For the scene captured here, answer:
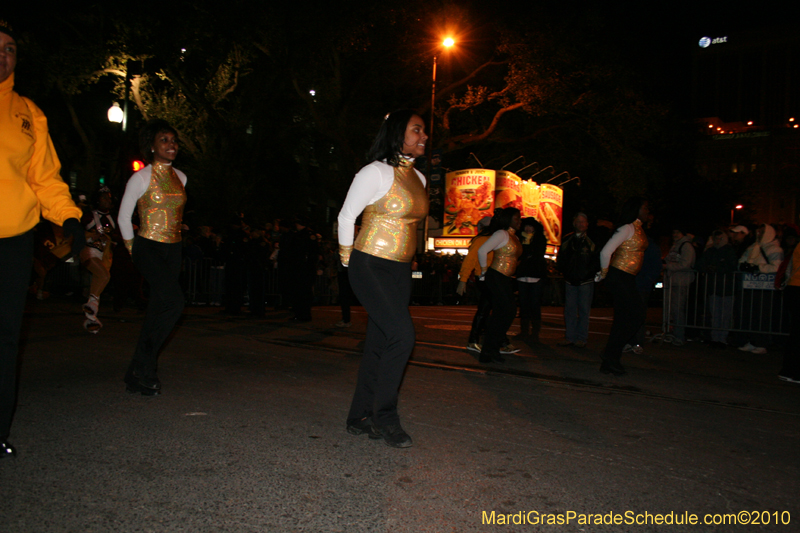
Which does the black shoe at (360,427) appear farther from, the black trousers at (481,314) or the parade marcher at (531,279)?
the parade marcher at (531,279)

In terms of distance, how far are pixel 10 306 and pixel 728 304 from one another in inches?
383

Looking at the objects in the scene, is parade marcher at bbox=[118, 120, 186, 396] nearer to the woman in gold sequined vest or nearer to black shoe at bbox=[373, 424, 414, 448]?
the woman in gold sequined vest

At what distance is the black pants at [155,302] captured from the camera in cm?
456

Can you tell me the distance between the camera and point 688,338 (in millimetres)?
10883

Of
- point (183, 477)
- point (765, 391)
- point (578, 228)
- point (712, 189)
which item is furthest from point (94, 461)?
point (712, 189)

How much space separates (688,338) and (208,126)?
22.1 m

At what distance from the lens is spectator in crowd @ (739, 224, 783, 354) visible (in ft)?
31.2

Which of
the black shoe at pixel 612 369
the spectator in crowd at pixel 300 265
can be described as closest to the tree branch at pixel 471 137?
the spectator in crowd at pixel 300 265

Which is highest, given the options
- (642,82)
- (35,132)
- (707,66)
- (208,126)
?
(707,66)

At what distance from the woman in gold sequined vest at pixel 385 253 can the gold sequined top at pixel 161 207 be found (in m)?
1.76

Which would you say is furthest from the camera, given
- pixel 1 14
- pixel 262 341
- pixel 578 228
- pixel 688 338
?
pixel 1 14

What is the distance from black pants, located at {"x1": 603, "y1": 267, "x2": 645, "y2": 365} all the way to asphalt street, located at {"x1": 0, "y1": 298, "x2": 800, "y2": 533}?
1.02 feet

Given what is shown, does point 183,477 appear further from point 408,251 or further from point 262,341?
point 262,341

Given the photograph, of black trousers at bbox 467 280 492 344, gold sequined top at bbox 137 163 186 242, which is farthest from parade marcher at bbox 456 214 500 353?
gold sequined top at bbox 137 163 186 242
